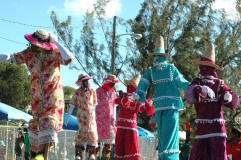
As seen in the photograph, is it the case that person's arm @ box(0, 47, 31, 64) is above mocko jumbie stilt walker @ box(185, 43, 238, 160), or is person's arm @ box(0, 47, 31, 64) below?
above

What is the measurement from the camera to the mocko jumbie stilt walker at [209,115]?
18.5ft

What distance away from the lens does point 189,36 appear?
2425cm

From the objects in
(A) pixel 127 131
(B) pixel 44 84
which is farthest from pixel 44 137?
(A) pixel 127 131

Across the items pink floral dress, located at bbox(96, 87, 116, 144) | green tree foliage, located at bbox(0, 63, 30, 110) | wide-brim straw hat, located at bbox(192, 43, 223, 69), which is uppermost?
green tree foliage, located at bbox(0, 63, 30, 110)

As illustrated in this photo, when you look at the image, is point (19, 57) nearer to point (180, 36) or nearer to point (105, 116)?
point (105, 116)

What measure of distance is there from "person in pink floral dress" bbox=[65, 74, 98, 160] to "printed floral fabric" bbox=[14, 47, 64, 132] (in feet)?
12.6

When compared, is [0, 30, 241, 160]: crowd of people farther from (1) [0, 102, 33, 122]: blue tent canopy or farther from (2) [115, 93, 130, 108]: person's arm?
(1) [0, 102, 33, 122]: blue tent canopy

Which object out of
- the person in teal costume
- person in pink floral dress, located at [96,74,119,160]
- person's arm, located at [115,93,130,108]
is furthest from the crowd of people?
person in pink floral dress, located at [96,74,119,160]

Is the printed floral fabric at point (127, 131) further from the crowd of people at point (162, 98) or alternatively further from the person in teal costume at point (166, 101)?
the crowd of people at point (162, 98)

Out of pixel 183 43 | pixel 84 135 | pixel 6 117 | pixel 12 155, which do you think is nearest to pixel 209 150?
pixel 84 135

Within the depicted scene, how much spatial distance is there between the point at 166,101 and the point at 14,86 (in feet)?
135

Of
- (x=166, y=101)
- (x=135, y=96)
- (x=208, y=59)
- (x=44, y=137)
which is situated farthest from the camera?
(x=135, y=96)

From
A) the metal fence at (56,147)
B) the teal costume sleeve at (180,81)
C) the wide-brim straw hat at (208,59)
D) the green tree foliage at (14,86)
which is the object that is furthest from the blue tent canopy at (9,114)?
the green tree foliage at (14,86)

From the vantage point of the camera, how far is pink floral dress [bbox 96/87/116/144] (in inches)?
404
